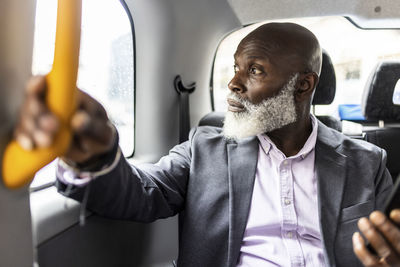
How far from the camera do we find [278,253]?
1124mm

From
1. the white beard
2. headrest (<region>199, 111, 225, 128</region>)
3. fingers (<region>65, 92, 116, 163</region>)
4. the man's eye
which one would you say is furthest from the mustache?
fingers (<region>65, 92, 116, 163</region>)

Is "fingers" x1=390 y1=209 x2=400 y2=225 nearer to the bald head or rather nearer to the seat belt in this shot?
the bald head

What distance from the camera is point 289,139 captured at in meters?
1.37

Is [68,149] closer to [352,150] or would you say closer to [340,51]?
[352,150]

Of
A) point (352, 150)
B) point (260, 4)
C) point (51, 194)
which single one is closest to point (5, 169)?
point (51, 194)

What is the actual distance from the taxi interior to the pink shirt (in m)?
0.46

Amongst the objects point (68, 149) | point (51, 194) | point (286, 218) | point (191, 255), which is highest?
point (68, 149)

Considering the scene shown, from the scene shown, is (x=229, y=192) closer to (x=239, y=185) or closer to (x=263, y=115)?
(x=239, y=185)

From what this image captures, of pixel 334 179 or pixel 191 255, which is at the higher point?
pixel 334 179

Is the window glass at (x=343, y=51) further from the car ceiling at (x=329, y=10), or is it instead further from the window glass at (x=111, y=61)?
the window glass at (x=111, y=61)

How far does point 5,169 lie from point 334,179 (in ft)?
3.47

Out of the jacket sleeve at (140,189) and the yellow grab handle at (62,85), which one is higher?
the yellow grab handle at (62,85)

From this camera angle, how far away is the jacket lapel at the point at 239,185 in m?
1.13

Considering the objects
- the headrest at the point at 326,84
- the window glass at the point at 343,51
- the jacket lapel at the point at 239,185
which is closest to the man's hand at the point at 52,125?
the jacket lapel at the point at 239,185
